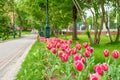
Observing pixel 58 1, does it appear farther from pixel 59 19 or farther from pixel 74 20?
pixel 59 19

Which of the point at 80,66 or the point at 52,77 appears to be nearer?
the point at 80,66

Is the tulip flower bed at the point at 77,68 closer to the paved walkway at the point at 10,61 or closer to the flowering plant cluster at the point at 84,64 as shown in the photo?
the flowering plant cluster at the point at 84,64

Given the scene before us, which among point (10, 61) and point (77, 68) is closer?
point (77, 68)

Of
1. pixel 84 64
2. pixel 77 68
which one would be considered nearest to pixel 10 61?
pixel 84 64

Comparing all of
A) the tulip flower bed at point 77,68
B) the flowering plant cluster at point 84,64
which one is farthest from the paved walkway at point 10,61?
the flowering plant cluster at point 84,64

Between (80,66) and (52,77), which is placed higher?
(80,66)

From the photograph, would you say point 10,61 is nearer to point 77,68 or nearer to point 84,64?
point 84,64

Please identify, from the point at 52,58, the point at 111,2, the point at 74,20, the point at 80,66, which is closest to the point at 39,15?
the point at 74,20

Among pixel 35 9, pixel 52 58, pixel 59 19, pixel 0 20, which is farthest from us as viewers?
pixel 0 20

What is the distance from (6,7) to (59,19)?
22183 mm

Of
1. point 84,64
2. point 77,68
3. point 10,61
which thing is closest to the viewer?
point 77,68

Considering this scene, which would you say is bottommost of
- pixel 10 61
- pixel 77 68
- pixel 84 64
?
pixel 10 61

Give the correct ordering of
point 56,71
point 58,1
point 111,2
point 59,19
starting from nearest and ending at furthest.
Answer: point 56,71, point 111,2, point 58,1, point 59,19

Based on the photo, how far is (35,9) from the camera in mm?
52781
